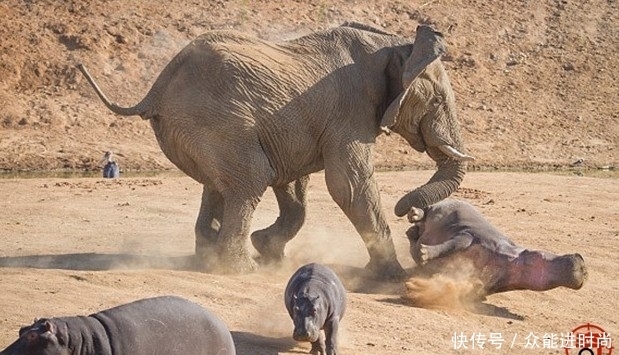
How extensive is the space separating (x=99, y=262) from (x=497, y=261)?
3.54 metres

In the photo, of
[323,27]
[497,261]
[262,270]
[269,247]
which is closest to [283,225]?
[269,247]

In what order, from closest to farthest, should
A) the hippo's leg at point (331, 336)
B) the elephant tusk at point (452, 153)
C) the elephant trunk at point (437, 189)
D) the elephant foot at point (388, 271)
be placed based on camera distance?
the hippo's leg at point (331, 336) → the elephant foot at point (388, 271) → the elephant trunk at point (437, 189) → the elephant tusk at point (452, 153)

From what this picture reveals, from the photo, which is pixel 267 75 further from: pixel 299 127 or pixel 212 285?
pixel 212 285

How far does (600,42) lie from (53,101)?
1421 cm

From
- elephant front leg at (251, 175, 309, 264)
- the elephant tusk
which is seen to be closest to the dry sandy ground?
elephant front leg at (251, 175, 309, 264)

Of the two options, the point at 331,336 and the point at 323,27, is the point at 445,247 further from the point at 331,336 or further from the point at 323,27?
the point at 323,27

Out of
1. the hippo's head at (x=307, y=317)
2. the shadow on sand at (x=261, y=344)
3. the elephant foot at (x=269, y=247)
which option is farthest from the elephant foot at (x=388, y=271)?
the hippo's head at (x=307, y=317)

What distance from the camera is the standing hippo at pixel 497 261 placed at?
1127cm

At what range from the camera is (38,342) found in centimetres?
661

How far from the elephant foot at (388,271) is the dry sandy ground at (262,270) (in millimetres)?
123

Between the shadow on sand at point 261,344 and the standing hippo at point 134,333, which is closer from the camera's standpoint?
the standing hippo at point 134,333

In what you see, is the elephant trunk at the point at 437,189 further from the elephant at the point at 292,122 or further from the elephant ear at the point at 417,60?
the elephant ear at the point at 417,60

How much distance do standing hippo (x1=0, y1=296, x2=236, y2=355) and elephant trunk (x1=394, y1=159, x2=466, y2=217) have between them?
5101 millimetres

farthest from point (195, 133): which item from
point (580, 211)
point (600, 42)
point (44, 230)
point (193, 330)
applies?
point (600, 42)
